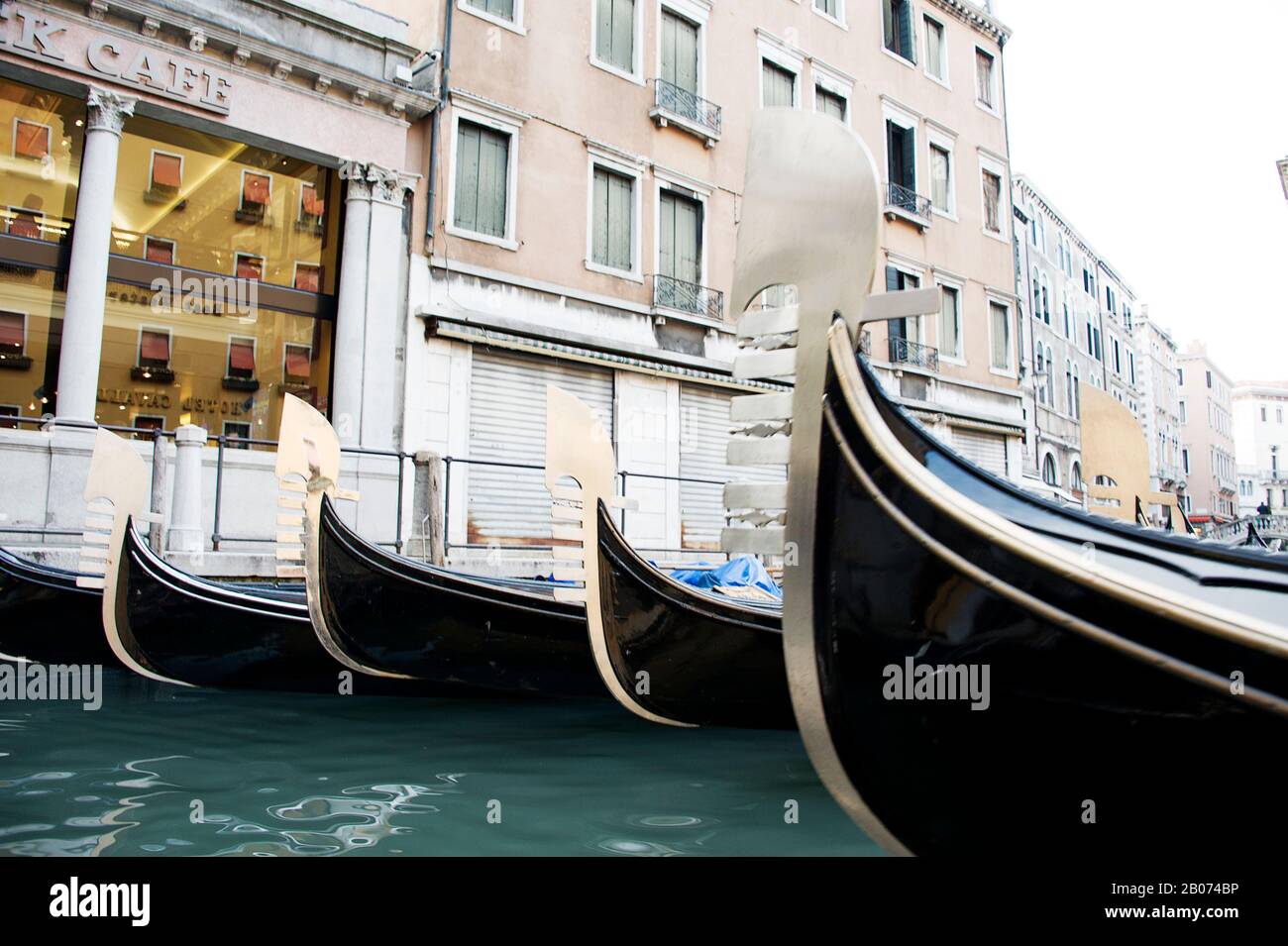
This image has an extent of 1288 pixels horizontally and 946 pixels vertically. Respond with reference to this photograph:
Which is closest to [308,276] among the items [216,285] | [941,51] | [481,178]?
[216,285]

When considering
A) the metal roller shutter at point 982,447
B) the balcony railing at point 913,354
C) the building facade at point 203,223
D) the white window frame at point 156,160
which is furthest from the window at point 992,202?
the white window frame at point 156,160

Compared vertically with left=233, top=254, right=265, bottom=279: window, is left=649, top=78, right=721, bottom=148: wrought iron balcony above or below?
above

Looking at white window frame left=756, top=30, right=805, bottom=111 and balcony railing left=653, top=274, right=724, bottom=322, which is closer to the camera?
balcony railing left=653, top=274, right=724, bottom=322

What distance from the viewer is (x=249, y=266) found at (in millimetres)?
8195

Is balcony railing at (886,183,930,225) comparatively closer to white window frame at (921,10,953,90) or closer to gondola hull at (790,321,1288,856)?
white window frame at (921,10,953,90)

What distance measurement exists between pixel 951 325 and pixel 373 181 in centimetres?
809

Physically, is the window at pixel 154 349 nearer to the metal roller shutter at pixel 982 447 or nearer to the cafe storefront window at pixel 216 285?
the cafe storefront window at pixel 216 285

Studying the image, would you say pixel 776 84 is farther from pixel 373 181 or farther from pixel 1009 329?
pixel 373 181

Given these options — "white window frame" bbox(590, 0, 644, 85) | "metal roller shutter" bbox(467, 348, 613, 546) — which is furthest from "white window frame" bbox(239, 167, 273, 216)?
"white window frame" bbox(590, 0, 644, 85)

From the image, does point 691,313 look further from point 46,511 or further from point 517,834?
point 517,834

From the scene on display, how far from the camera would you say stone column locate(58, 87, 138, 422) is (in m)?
6.27

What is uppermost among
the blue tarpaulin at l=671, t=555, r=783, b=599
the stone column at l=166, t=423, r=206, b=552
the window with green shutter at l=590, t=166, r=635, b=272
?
the window with green shutter at l=590, t=166, r=635, b=272

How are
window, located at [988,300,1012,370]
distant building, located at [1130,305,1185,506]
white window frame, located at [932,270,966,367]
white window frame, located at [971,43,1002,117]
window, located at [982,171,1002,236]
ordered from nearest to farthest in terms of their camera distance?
white window frame, located at [932,270,966,367], window, located at [988,300,1012,370], window, located at [982,171,1002,236], white window frame, located at [971,43,1002,117], distant building, located at [1130,305,1185,506]
